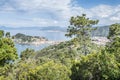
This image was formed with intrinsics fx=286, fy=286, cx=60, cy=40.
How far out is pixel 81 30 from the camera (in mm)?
41312

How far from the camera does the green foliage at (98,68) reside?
1204 inches

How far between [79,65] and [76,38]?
808 centimetres

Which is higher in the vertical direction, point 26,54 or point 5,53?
point 5,53

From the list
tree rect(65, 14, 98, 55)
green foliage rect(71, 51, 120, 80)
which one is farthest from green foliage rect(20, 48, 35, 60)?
green foliage rect(71, 51, 120, 80)

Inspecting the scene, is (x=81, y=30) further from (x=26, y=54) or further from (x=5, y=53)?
(x=26, y=54)

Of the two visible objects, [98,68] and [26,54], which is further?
[26,54]

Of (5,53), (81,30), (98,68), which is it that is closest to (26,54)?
(81,30)

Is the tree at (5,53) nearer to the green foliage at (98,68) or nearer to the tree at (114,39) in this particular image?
the green foliage at (98,68)

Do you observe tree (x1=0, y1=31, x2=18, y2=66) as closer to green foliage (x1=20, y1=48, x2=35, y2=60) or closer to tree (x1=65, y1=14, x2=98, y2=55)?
tree (x1=65, y1=14, x2=98, y2=55)

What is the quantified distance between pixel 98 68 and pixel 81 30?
1052 centimetres

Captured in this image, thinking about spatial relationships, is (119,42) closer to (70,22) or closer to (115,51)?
(115,51)

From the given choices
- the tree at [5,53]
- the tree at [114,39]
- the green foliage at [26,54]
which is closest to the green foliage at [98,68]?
the tree at [114,39]

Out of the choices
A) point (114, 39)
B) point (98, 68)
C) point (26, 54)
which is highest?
point (114, 39)

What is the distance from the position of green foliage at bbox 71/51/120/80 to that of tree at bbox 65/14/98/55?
287 inches
